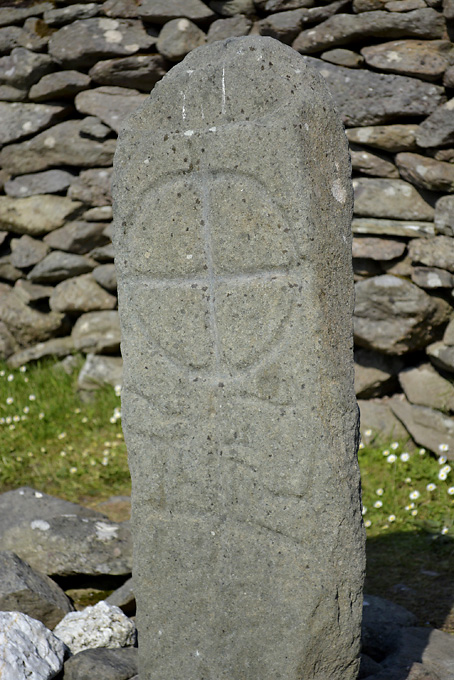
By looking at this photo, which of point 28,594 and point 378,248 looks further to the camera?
point 378,248

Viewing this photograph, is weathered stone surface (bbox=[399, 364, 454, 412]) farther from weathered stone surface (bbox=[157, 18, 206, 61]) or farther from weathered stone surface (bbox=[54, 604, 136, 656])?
weathered stone surface (bbox=[157, 18, 206, 61])

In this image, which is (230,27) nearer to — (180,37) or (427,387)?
(180,37)

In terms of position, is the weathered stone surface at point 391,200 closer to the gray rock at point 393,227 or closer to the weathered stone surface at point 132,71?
the gray rock at point 393,227

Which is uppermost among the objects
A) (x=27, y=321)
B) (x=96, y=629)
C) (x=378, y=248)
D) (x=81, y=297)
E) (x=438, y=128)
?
(x=438, y=128)

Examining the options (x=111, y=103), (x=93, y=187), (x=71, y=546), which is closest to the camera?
(x=71, y=546)

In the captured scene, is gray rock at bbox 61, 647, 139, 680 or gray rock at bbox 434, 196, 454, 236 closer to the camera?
gray rock at bbox 61, 647, 139, 680

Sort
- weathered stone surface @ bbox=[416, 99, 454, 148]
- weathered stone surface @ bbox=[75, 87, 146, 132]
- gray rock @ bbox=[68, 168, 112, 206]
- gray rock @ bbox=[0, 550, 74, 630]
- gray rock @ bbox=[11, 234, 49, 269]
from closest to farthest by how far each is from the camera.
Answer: gray rock @ bbox=[0, 550, 74, 630], weathered stone surface @ bbox=[416, 99, 454, 148], weathered stone surface @ bbox=[75, 87, 146, 132], gray rock @ bbox=[68, 168, 112, 206], gray rock @ bbox=[11, 234, 49, 269]

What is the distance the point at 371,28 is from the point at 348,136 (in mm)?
546

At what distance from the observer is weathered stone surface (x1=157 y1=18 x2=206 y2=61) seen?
415cm

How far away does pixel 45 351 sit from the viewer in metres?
5.06

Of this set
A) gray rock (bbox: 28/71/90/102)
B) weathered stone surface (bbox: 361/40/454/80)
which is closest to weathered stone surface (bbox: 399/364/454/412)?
weathered stone surface (bbox: 361/40/454/80)

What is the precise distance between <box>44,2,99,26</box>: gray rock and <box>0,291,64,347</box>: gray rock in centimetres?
185

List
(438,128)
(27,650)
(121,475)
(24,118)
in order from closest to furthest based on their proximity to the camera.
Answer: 1. (27,650)
2. (438,128)
3. (121,475)
4. (24,118)

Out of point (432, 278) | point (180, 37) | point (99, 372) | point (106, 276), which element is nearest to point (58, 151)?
point (106, 276)
